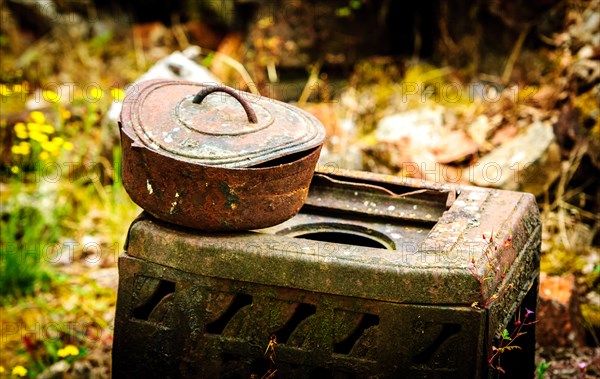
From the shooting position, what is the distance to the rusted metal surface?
2.40 meters

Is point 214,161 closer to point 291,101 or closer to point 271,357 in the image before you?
point 271,357

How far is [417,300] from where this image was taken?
2.40 m

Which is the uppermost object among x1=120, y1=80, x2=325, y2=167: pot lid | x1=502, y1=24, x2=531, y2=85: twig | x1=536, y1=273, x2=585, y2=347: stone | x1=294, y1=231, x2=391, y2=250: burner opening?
x1=120, y1=80, x2=325, y2=167: pot lid

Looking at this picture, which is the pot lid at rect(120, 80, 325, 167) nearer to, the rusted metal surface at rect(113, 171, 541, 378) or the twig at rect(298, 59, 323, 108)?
the rusted metal surface at rect(113, 171, 541, 378)

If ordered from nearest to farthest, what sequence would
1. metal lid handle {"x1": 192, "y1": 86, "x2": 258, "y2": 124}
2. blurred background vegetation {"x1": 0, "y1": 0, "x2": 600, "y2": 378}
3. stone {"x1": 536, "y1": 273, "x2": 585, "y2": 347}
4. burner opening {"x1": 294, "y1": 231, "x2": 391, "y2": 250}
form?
metal lid handle {"x1": 192, "y1": 86, "x2": 258, "y2": 124} < burner opening {"x1": 294, "y1": 231, "x2": 391, "y2": 250} < stone {"x1": 536, "y1": 273, "x2": 585, "y2": 347} < blurred background vegetation {"x1": 0, "y1": 0, "x2": 600, "y2": 378}

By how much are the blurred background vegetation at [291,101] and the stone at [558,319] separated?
8.3 inches

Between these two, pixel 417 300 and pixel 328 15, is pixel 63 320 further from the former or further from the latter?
pixel 328 15

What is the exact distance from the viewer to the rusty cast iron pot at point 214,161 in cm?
247

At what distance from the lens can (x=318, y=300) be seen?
252cm

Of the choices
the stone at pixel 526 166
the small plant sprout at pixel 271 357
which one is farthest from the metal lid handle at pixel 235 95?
the stone at pixel 526 166

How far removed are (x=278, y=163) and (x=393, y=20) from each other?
3.97 m

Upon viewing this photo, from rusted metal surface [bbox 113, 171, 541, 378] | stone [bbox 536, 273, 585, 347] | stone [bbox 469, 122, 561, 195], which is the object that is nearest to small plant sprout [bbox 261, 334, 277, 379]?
rusted metal surface [bbox 113, 171, 541, 378]

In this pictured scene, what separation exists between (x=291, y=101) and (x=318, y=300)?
3582 millimetres

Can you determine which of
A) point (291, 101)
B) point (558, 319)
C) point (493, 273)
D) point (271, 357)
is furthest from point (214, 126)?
point (291, 101)
